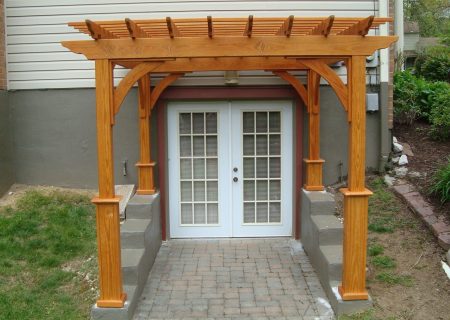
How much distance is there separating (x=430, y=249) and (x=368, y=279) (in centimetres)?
89

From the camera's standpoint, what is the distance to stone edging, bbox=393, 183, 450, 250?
518 centimetres

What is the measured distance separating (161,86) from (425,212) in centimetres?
389

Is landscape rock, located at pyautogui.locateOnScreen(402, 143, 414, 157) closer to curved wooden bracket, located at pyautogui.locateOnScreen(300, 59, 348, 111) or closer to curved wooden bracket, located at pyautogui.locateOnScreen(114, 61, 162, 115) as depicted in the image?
curved wooden bracket, located at pyautogui.locateOnScreen(300, 59, 348, 111)

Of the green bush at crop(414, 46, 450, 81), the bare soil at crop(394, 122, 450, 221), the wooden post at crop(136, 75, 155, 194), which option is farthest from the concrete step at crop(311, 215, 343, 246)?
the green bush at crop(414, 46, 450, 81)

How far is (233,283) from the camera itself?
5309 millimetres

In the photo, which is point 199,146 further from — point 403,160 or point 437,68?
point 437,68

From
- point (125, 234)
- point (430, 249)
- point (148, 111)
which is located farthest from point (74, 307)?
point (430, 249)

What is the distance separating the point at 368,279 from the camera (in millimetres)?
4906

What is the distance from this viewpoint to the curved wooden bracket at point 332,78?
4359 millimetres

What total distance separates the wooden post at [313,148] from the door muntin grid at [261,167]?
554mm

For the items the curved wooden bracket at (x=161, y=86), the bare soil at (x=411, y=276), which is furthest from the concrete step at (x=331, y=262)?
the curved wooden bracket at (x=161, y=86)

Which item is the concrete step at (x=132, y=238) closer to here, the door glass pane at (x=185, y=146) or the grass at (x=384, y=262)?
the door glass pane at (x=185, y=146)

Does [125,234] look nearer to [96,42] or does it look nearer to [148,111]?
[148,111]

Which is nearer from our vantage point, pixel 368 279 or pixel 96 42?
pixel 96 42
